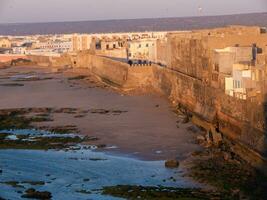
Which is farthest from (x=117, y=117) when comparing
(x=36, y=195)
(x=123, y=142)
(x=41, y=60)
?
(x=41, y=60)

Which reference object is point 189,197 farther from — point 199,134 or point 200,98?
point 200,98

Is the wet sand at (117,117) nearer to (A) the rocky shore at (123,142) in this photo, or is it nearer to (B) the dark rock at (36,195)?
(A) the rocky shore at (123,142)

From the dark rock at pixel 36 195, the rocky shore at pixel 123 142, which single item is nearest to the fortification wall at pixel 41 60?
the rocky shore at pixel 123 142

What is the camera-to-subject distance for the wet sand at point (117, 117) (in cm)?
1950

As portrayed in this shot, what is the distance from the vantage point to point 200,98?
2377 cm

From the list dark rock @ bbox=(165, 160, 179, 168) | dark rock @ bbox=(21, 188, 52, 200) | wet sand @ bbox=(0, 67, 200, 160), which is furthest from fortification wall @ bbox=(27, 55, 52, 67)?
dark rock @ bbox=(21, 188, 52, 200)

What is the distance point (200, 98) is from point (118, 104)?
6390mm

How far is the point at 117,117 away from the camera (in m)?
25.5

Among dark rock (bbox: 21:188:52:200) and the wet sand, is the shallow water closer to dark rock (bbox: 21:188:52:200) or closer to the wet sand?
dark rock (bbox: 21:188:52:200)

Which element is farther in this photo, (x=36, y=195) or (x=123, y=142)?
(x=123, y=142)

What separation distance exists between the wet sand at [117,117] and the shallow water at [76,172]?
1074 mm

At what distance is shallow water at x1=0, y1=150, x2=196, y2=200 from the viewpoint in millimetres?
15102

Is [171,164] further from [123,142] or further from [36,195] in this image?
[36,195]

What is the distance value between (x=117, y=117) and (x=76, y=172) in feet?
29.2
